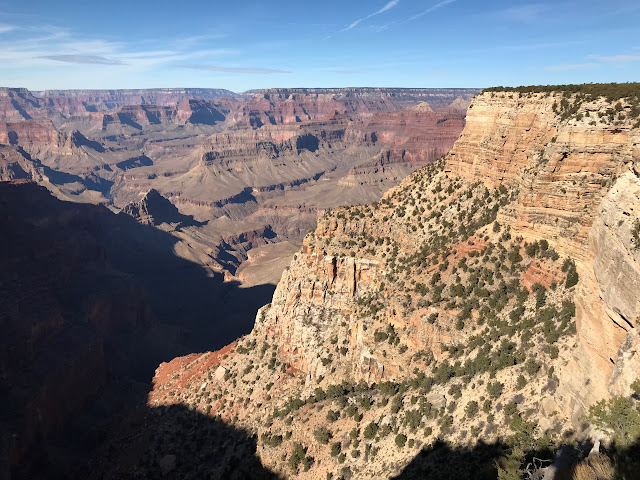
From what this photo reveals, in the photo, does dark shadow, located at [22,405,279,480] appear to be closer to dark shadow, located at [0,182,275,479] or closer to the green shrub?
dark shadow, located at [0,182,275,479]

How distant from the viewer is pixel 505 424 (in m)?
27.4

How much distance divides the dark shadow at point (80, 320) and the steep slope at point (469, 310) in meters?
31.6

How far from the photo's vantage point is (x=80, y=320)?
100375 mm

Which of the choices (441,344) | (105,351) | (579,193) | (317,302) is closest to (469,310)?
(441,344)

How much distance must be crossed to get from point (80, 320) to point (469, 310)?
94.6m

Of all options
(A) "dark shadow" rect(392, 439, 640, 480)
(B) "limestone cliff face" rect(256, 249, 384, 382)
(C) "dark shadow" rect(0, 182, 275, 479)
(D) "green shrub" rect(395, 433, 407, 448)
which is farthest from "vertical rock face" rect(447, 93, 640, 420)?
(C) "dark shadow" rect(0, 182, 275, 479)

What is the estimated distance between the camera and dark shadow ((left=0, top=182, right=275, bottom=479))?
71.6 metres

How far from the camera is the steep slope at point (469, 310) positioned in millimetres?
24891

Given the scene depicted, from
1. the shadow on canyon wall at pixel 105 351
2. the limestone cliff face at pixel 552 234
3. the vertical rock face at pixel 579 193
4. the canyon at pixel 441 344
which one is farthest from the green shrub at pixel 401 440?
the vertical rock face at pixel 579 193

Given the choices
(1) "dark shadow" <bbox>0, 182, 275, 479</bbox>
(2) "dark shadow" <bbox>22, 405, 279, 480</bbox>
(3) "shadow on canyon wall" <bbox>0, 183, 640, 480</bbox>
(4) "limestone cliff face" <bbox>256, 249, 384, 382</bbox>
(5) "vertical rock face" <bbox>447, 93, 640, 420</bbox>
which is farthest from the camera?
(1) "dark shadow" <bbox>0, 182, 275, 479</bbox>

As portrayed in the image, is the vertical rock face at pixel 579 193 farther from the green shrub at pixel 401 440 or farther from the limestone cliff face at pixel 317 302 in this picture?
the limestone cliff face at pixel 317 302

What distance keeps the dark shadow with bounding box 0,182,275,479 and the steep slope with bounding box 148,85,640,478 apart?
31635 mm

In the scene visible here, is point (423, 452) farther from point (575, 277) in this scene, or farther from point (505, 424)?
point (575, 277)

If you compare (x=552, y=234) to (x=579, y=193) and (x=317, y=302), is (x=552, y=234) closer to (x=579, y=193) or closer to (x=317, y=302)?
(x=579, y=193)
